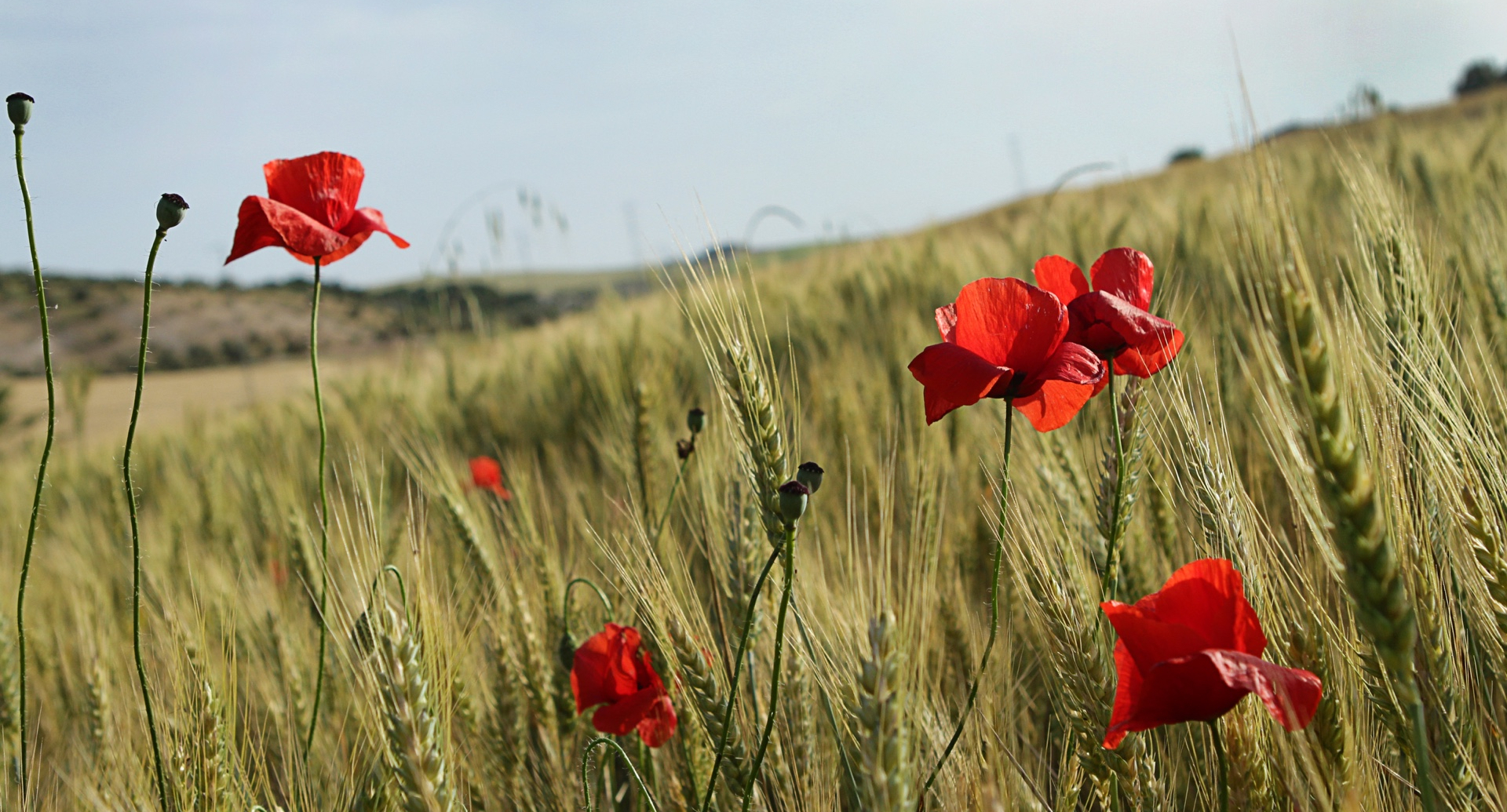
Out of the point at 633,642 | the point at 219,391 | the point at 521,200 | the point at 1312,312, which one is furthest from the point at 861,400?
the point at 219,391

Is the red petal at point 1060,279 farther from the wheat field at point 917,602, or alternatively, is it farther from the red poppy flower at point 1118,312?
the wheat field at point 917,602

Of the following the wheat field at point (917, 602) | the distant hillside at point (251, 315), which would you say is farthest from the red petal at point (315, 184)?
the wheat field at point (917, 602)

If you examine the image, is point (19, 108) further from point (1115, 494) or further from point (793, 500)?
point (1115, 494)

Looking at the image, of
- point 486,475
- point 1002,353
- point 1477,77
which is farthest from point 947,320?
point 1477,77

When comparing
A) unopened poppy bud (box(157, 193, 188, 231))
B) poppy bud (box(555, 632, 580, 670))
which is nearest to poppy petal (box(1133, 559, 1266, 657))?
poppy bud (box(555, 632, 580, 670))

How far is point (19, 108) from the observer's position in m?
0.78

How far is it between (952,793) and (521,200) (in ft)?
11.4

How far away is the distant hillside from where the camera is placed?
143cm

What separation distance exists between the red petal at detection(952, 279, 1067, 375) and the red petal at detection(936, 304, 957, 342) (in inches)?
1.6

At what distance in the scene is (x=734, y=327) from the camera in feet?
3.06

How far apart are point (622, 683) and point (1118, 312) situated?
689 millimetres

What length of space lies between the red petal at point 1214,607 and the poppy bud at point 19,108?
1.15 metres

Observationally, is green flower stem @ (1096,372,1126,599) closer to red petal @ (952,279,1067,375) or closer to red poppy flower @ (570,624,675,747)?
red petal @ (952,279,1067,375)

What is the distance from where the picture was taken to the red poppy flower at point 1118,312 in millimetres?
778
